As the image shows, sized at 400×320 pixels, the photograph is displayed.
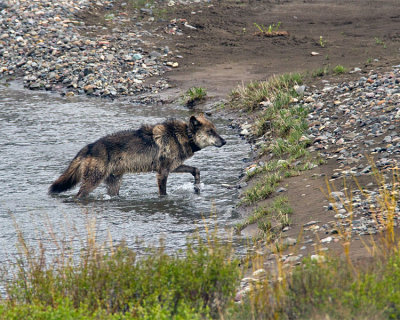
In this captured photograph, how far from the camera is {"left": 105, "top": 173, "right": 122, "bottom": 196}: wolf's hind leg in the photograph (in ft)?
37.3

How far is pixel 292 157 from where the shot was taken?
11.5m

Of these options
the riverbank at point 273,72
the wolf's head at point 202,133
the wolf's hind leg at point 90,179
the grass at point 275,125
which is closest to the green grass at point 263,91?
the grass at point 275,125

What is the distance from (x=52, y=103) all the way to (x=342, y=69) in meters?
8.01

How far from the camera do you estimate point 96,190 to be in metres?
12.0

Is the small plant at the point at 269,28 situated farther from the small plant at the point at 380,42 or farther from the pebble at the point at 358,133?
the pebble at the point at 358,133

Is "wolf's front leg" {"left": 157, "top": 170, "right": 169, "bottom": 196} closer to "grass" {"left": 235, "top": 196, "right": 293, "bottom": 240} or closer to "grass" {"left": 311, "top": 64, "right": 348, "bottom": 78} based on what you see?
"grass" {"left": 235, "top": 196, "right": 293, "bottom": 240}

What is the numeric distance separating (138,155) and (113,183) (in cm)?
67

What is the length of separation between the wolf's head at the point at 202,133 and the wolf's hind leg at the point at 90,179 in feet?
6.21

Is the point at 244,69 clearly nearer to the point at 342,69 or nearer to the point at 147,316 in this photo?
the point at 342,69

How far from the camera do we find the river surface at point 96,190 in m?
9.45

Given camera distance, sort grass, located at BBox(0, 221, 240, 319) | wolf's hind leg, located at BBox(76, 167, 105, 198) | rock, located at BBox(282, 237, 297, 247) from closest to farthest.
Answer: grass, located at BBox(0, 221, 240, 319), rock, located at BBox(282, 237, 297, 247), wolf's hind leg, located at BBox(76, 167, 105, 198)

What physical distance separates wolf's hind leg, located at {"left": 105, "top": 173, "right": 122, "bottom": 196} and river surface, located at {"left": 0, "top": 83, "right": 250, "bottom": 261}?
164 mm

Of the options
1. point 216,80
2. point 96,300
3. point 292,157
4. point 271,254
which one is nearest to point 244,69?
point 216,80

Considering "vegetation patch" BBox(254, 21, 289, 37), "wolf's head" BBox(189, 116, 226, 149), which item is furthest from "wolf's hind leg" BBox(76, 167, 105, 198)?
"vegetation patch" BBox(254, 21, 289, 37)
